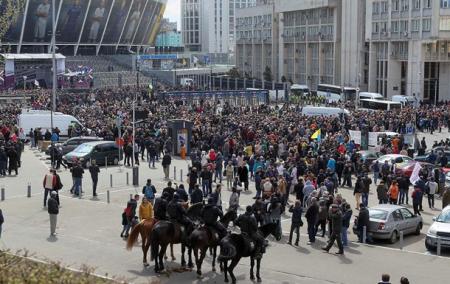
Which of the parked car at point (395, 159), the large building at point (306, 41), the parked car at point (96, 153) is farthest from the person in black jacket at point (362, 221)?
the large building at point (306, 41)

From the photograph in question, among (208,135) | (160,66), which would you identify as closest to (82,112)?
(208,135)

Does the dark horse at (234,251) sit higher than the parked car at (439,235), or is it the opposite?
Result: the dark horse at (234,251)

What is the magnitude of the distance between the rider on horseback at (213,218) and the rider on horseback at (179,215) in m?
0.41

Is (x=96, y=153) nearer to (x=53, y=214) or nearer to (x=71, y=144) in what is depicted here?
(x=71, y=144)

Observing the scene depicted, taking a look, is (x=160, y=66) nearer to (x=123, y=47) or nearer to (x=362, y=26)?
(x=123, y=47)

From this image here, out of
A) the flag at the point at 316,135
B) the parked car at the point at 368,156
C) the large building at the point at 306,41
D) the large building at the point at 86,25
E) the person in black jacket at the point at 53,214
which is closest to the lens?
the person in black jacket at the point at 53,214

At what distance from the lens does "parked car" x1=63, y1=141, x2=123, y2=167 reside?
33.8 metres

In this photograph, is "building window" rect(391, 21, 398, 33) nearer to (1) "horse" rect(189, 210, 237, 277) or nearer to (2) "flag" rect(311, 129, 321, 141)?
(2) "flag" rect(311, 129, 321, 141)

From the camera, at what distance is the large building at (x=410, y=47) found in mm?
75562

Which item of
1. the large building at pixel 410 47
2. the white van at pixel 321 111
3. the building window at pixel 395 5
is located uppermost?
the building window at pixel 395 5

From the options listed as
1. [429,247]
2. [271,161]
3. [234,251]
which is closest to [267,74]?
[271,161]

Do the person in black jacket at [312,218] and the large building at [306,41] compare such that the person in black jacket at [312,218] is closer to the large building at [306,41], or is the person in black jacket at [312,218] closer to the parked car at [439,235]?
the parked car at [439,235]

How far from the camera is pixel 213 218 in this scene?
50.6 feet

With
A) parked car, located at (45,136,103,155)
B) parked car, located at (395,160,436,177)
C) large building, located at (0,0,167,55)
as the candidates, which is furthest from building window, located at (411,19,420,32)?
parked car, located at (45,136,103,155)
